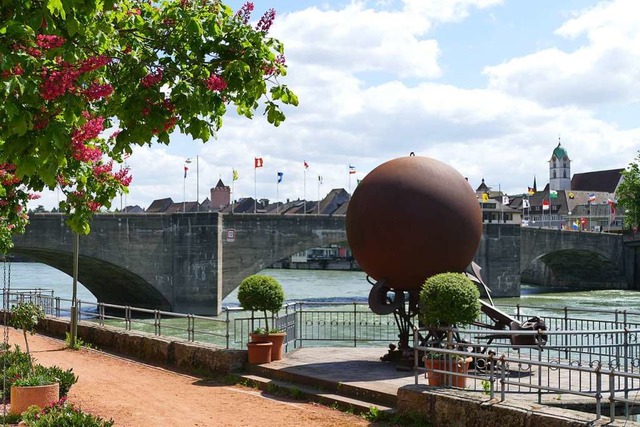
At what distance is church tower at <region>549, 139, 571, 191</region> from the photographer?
15988 cm

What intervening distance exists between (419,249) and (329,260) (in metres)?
100

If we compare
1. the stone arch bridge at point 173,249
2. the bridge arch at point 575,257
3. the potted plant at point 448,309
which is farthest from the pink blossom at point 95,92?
the bridge arch at point 575,257

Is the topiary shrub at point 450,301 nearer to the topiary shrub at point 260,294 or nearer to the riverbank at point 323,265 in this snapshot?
the topiary shrub at point 260,294

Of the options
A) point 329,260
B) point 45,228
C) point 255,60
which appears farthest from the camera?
point 329,260

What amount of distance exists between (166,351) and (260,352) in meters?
2.83

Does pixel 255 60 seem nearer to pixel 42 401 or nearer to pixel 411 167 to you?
pixel 42 401

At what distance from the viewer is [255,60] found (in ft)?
26.8

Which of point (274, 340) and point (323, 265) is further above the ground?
point (274, 340)

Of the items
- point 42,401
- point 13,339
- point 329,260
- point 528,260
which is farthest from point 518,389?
point 329,260

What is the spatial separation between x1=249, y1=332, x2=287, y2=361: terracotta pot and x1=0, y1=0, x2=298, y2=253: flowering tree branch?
6.41m

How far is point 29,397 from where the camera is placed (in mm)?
10711

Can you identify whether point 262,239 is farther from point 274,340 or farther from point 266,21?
point 266,21

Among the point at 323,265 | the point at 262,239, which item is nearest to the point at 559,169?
the point at 323,265

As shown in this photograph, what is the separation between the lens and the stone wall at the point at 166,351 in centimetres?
1538
